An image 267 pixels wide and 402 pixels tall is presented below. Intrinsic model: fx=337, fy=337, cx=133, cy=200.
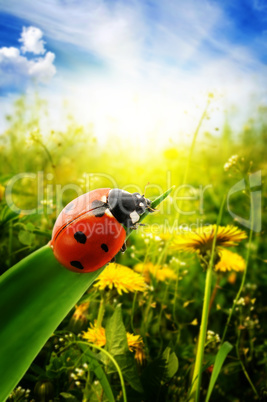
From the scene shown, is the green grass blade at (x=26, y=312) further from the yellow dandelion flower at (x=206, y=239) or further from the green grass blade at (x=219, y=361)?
the yellow dandelion flower at (x=206, y=239)

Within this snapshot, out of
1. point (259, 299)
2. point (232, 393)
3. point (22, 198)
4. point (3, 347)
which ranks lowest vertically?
point (232, 393)

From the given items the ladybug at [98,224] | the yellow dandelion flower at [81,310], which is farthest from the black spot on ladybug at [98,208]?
the yellow dandelion flower at [81,310]

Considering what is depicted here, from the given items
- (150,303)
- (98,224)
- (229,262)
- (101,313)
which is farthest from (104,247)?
(229,262)

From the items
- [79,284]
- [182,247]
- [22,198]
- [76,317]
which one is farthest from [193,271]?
[79,284]

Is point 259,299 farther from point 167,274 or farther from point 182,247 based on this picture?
point 182,247

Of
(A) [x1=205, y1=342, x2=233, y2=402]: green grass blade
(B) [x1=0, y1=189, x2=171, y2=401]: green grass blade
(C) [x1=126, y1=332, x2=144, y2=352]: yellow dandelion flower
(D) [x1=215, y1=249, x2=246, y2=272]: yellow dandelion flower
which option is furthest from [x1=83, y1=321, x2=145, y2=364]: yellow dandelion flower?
(D) [x1=215, y1=249, x2=246, y2=272]: yellow dandelion flower

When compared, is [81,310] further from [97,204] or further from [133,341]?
[97,204]

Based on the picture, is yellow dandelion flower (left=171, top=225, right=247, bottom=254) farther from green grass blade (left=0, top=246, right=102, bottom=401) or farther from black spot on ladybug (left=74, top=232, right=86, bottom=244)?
green grass blade (left=0, top=246, right=102, bottom=401)
